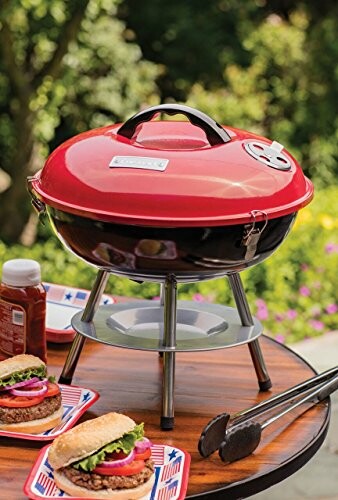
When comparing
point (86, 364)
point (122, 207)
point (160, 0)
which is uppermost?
point (122, 207)

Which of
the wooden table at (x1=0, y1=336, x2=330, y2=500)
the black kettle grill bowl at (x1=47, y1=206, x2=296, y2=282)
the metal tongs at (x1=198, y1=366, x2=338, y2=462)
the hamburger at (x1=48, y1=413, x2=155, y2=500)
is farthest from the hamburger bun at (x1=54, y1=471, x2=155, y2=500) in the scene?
the black kettle grill bowl at (x1=47, y1=206, x2=296, y2=282)

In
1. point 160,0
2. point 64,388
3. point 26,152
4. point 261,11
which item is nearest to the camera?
point 64,388

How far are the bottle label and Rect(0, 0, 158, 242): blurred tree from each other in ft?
10.0

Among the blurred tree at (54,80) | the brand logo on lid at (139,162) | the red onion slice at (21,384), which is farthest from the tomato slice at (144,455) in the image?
the blurred tree at (54,80)

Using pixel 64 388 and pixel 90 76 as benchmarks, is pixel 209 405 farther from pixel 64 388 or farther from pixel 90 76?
pixel 90 76

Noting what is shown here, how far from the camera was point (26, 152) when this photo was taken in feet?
23.8

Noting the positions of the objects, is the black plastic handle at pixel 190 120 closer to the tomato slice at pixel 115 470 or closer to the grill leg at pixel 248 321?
the grill leg at pixel 248 321

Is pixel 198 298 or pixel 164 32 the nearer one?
pixel 198 298

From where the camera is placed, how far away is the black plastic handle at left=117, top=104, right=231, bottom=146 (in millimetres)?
2475

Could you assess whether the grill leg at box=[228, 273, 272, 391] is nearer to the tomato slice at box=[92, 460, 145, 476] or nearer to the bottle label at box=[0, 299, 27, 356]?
the bottle label at box=[0, 299, 27, 356]

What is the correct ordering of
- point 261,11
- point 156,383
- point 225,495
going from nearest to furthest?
point 225,495, point 156,383, point 261,11

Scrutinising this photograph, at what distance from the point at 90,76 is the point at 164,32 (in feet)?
4.38

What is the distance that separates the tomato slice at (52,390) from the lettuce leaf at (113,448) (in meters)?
0.35

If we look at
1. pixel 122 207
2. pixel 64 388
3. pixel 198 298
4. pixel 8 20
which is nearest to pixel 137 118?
pixel 122 207
